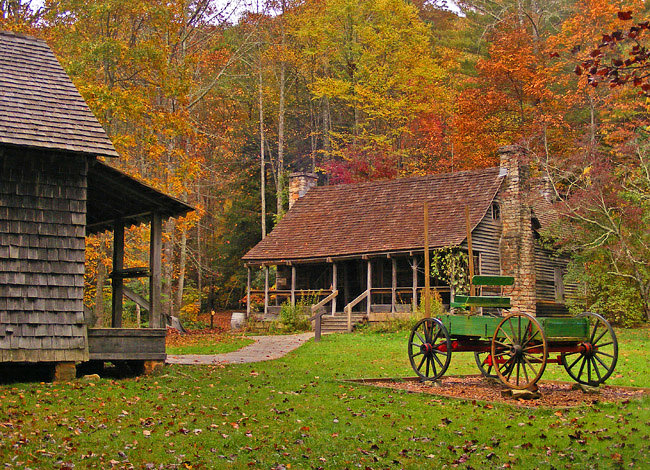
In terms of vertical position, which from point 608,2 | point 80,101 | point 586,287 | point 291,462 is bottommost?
point 291,462

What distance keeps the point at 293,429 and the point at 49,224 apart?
21.2 feet

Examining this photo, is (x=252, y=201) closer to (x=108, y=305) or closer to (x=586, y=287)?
(x=108, y=305)

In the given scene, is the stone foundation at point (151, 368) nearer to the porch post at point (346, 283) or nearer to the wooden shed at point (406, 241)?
the wooden shed at point (406, 241)

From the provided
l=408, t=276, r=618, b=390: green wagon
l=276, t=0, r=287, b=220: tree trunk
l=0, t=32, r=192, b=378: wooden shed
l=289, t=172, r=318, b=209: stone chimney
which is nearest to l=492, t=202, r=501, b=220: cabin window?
l=289, t=172, r=318, b=209: stone chimney

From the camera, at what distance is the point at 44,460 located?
8.21m

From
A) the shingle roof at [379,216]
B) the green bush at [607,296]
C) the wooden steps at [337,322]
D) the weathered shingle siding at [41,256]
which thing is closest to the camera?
the weathered shingle siding at [41,256]

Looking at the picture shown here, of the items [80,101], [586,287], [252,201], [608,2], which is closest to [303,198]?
[252,201]

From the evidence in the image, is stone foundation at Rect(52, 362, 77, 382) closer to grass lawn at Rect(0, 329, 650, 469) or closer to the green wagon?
grass lawn at Rect(0, 329, 650, 469)

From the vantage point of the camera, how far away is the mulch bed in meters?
11.6

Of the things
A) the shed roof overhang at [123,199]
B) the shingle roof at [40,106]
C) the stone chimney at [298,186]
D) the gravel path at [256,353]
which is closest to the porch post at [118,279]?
the shed roof overhang at [123,199]

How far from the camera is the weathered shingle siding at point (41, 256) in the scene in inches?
532

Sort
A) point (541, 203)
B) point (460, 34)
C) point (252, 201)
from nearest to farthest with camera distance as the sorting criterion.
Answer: point (541, 203) < point (252, 201) < point (460, 34)

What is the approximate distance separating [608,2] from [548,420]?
3032 centimetres

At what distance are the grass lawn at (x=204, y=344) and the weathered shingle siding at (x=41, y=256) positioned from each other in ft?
24.6
